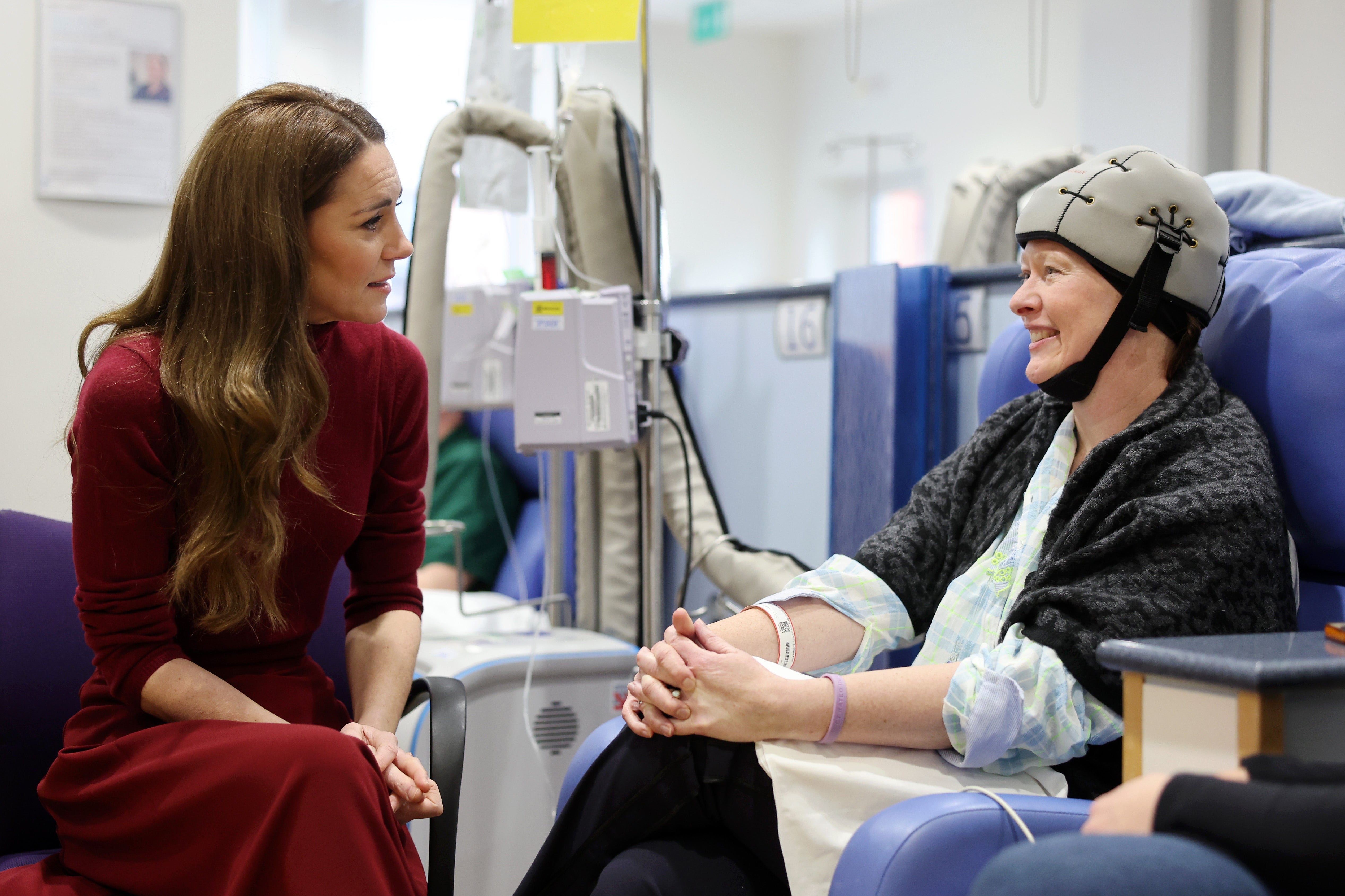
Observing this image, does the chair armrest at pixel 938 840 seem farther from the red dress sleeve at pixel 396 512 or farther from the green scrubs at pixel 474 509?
the green scrubs at pixel 474 509

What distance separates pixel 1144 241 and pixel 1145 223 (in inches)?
0.8

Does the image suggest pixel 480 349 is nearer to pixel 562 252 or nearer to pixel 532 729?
pixel 562 252

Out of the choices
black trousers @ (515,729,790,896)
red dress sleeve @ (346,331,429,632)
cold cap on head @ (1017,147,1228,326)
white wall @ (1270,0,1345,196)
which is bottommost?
black trousers @ (515,729,790,896)

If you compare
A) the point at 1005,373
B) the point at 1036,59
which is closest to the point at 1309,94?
the point at 1005,373

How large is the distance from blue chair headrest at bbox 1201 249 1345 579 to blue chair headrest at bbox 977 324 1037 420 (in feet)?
0.92

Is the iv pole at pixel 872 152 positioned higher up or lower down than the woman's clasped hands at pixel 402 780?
higher up

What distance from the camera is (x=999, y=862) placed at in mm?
Result: 790

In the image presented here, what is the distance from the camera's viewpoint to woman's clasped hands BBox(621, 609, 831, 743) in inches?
48.3

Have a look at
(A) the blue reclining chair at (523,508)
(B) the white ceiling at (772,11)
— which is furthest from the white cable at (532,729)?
(B) the white ceiling at (772,11)

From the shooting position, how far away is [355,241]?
130cm

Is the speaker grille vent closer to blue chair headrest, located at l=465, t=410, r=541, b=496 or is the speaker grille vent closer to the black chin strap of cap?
blue chair headrest, located at l=465, t=410, r=541, b=496

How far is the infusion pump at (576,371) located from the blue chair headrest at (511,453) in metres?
0.91

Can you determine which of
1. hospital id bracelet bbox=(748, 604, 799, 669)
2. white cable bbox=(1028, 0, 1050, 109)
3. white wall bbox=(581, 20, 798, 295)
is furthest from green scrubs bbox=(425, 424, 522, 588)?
white wall bbox=(581, 20, 798, 295)

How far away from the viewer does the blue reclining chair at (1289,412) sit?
1.06 m
